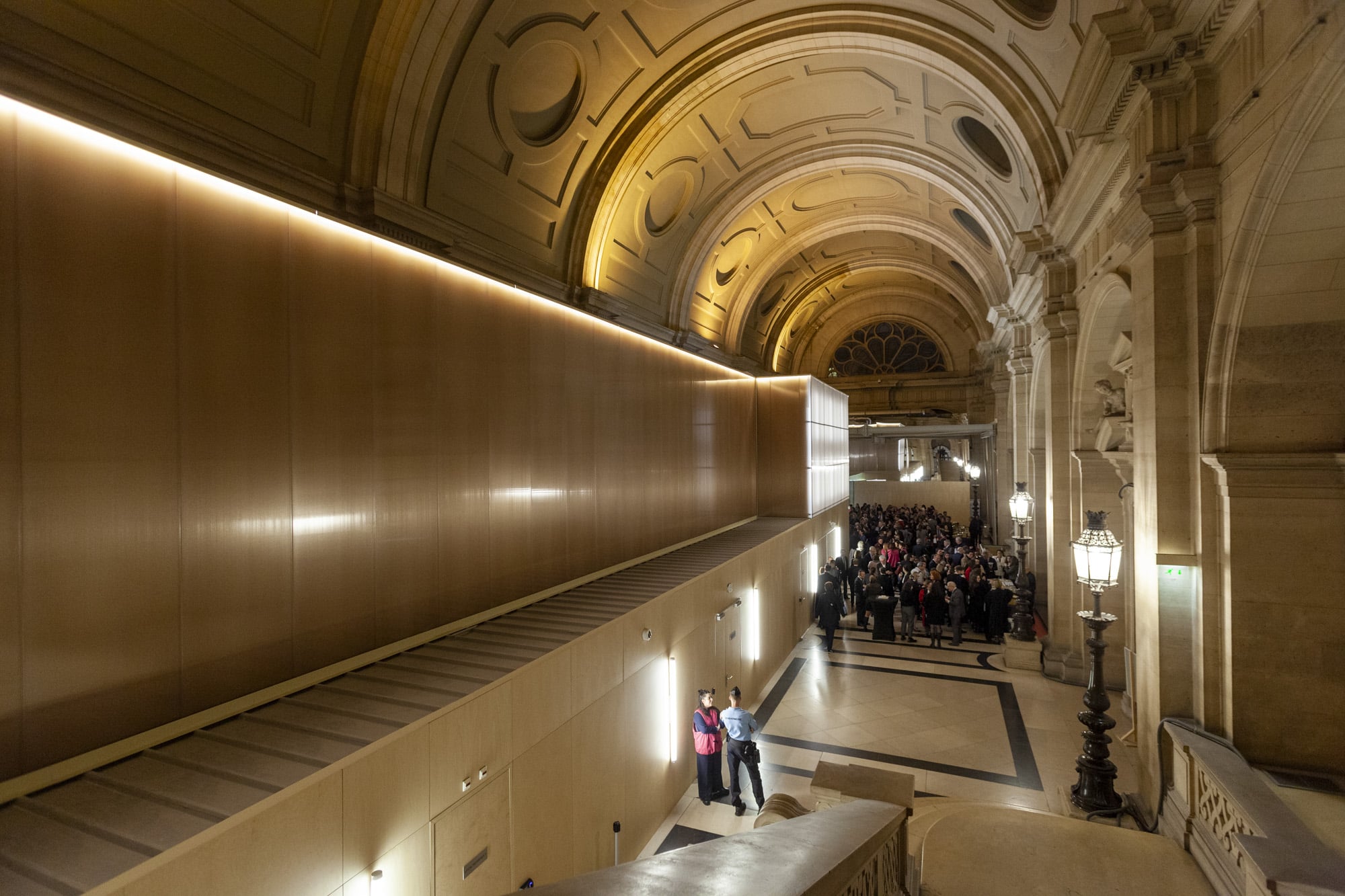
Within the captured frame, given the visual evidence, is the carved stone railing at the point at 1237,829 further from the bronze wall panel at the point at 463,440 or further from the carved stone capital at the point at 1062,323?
the bronze wall panel at the point at 463,440

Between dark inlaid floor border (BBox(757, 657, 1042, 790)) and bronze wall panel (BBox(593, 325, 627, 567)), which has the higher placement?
bronze wall panel (BBox(593, 325, 627, 567))

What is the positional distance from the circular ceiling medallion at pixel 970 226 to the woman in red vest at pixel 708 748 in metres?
12.4

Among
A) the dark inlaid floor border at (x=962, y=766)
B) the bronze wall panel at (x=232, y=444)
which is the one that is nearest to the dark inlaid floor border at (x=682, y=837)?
the dark inlaid floor border at (x=962, y=766)

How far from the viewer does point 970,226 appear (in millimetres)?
14625

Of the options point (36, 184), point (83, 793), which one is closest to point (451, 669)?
point (83, 793)

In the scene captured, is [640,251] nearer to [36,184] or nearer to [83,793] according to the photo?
[36,184]

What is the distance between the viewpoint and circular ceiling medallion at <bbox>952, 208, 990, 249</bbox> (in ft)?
46.8

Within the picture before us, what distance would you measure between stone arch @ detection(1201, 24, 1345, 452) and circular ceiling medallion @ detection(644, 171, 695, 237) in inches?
326

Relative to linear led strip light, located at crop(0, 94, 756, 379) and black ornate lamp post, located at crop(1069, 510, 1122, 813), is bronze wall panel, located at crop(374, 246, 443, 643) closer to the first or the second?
linear led strip light, located at crop(0, 94, 756, 379)

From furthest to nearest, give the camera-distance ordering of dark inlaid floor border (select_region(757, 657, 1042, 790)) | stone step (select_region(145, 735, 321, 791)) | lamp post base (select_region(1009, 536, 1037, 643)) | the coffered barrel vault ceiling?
1. lamp post base (select_region(1009, 536, 1037, 643))
2. dark inlaid floor border (select_region(757, 657, 1042, 790))
3. the coffered barrel vault ceiling
4. stone step (select_region(145, 735, 321, 791))

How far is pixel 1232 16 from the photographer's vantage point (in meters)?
4.12

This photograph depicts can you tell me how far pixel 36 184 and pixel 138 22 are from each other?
1.83 meters

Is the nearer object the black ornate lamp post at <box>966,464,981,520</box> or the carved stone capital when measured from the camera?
the carved stone capital

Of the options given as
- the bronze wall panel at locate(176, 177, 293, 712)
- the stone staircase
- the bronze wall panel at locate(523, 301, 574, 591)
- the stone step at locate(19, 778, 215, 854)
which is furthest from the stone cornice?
the bronze wall panel at locate(176, 177, 293, 712)
